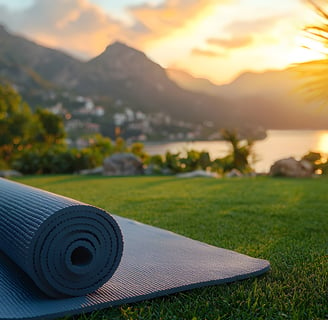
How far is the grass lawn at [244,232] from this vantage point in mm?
1582

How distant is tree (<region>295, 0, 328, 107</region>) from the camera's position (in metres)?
3.36

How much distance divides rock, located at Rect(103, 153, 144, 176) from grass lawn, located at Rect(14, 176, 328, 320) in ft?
10.4

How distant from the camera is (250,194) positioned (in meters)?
5.64

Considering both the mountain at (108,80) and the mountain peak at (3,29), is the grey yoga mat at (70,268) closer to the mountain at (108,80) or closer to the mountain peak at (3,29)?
the mountain at (108,80)

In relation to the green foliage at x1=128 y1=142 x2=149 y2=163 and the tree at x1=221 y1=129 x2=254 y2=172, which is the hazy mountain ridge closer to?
the tree at x1=221 y1=129 x2=254 y2=172

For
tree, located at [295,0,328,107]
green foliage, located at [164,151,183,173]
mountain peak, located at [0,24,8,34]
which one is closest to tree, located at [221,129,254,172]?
green foliage, located at [164,151,183,173]

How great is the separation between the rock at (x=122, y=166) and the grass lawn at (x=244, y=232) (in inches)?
125

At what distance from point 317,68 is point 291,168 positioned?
576 cm

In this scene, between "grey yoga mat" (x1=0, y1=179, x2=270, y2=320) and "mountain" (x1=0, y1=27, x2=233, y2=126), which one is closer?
"grey yoga mat" (x1=0, y1=179, x2=270, y2=320)

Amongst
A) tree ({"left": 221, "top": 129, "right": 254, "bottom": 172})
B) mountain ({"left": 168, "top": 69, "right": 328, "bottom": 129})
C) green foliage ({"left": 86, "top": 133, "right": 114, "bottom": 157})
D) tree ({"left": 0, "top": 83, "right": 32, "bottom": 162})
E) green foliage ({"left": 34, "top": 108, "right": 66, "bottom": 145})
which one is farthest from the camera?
green foliage ({"left": 34, "top": 108, "right": 66, "bottom": 145})

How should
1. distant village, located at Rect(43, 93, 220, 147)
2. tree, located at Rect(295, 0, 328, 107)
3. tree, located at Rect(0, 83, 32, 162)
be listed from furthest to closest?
distant village, located at Rect(43, 93, 220, 147)
tree, located at Rect(0, 83, 32, 162)
tree, located at Rect(295, 0, 328, 107)

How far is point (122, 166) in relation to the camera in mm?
10477

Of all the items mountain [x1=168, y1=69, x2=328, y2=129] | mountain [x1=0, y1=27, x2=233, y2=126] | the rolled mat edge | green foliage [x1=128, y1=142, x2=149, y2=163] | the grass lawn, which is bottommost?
the grass lawn

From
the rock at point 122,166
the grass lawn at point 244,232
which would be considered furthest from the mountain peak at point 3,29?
the grass lawn at point 244,232
